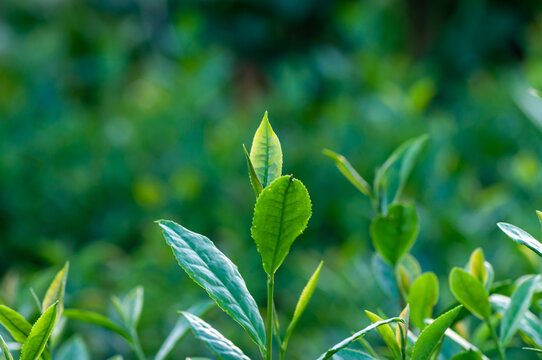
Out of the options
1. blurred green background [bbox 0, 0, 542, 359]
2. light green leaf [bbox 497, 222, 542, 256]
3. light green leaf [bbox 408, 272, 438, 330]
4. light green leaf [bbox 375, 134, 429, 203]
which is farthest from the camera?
blurred green background [bbox 0, 0, 542, 359]

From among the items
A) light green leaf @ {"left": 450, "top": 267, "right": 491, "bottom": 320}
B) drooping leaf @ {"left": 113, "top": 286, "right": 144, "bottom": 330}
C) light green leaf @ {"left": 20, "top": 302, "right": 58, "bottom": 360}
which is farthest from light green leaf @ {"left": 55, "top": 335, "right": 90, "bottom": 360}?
light green leaf @ {"left": 450, "top": 267, "right": 491, "bottom": 320}

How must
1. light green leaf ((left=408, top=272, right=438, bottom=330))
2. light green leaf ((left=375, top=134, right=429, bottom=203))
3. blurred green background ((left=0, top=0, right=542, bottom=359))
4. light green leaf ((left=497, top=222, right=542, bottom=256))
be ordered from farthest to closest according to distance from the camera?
blurred green background ((left=0, top=0, right=542, bottom=359))
light green leaf ((left=375, top=134, right=429, bottom=203))
light green leaf ((left=408, top=272, right=438, bottom=330))
light green leaf ((left=497, top=222, right=542, bottom=256))

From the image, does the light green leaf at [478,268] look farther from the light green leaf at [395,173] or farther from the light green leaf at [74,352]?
the light green leaf at [74,352]

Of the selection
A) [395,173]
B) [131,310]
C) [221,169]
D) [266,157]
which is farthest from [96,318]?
[221,169]

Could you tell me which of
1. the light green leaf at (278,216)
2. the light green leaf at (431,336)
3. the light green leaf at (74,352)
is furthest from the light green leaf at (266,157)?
the light green leaf at (74,352)

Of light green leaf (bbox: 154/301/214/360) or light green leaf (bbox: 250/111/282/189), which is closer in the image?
light green leaf (bbox: 250/111/282/189)

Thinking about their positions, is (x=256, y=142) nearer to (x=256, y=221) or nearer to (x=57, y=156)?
(x=256, y=221)

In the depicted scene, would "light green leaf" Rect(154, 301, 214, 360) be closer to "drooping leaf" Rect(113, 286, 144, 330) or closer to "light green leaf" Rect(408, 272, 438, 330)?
"drooping leaf" Rect(113, 286, 144, 330)
